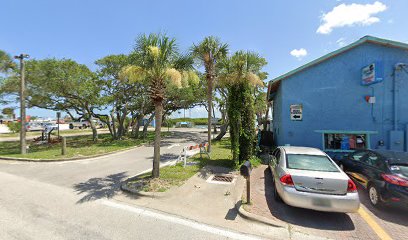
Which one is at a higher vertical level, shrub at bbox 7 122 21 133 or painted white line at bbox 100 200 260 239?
shrub at bbox 7 122 21 133

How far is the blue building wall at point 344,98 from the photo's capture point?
9.50 metres

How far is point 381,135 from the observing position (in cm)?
956

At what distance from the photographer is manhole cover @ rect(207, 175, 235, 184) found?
7141 millimetres

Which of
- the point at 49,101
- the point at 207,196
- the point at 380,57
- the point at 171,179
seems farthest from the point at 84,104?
the point at 380,57

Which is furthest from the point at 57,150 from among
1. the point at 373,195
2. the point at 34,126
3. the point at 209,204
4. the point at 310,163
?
the point at 34,126

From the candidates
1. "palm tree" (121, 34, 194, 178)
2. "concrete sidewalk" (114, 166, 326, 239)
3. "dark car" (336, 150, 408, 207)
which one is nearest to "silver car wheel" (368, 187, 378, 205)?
"dark car" (336, 150, 408, 207)

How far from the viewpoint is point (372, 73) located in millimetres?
8828

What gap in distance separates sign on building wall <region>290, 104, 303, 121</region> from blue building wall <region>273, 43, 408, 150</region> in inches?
6.4

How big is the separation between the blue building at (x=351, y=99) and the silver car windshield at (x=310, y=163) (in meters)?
5.25

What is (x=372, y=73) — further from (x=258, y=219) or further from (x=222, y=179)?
(x=258, y=219)

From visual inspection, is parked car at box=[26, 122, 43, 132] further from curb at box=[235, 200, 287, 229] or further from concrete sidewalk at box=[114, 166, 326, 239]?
curb at box=[235, 200, 287, 229]

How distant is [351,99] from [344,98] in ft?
1.03

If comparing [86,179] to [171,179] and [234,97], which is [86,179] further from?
[234,97]

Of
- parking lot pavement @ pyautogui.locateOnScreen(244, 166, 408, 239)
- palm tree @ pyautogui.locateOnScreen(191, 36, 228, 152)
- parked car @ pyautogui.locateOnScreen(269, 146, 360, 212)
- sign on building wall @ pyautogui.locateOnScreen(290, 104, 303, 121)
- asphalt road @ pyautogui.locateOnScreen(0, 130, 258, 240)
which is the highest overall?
palm tree @ pyautogui.locateOnScreen(191, 36, 228, 152)
